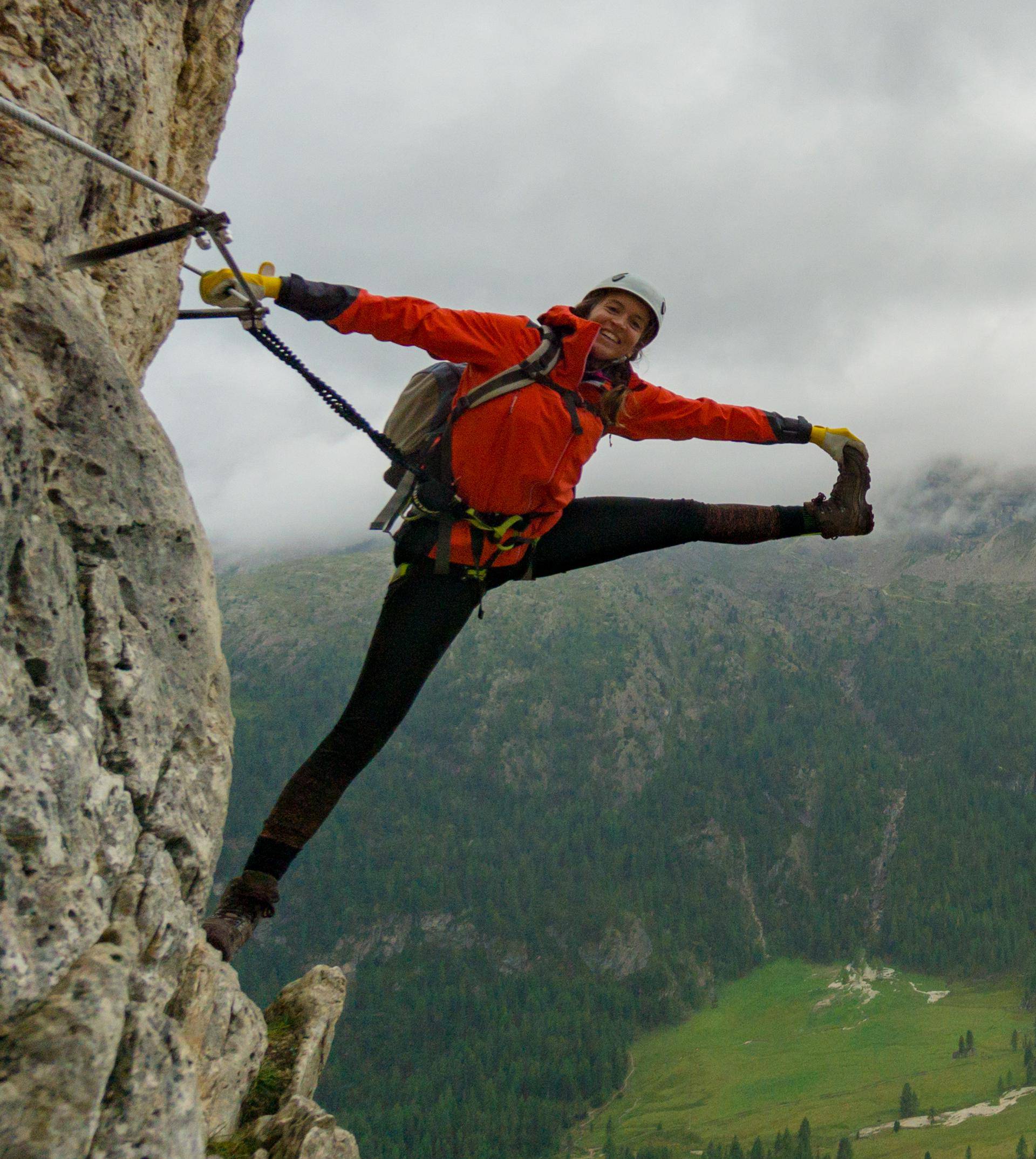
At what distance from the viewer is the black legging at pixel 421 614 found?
22.3 feet

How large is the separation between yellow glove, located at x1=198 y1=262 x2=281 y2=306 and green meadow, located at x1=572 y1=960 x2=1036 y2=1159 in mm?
170496

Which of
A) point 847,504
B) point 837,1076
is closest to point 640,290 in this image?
point 847,504

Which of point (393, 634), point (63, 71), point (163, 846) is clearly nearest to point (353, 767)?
point (393, 634)

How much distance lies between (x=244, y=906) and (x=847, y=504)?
5791 mm

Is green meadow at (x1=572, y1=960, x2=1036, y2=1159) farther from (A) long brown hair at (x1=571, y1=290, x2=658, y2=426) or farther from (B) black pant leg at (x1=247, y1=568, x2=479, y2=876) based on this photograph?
(A) long brown hair at (x1=571, y1=290, x2=658, y2=426)

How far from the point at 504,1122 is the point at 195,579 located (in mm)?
183238

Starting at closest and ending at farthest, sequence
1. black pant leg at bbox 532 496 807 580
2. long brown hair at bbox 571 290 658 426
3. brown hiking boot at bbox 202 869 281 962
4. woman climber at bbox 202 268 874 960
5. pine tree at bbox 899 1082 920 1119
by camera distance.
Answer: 1. brown hiking boot at bbox 202 869 281 962
2. woman climber at bbox 202 268 874 960
3. long brown hair at bbox 571 290 658 426
4. black pant leg at bbox 532 496 807 580
5. pine tree at bbox 899 1082 920 1119

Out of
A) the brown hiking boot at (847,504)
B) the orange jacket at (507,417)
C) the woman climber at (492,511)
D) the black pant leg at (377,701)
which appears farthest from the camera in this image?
the brown hiking boot at (847,504)

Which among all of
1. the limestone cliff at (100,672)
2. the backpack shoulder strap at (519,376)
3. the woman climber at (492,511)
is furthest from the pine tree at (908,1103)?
the backpack shoulder strap at (519,376)

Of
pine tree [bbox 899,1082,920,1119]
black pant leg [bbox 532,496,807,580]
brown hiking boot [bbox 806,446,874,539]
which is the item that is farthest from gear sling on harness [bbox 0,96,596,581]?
pine tree [bbox 899,1082,920,1119]

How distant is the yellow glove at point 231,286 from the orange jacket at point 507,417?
0.62 metres

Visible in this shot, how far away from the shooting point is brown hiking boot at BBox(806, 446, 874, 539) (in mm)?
7918

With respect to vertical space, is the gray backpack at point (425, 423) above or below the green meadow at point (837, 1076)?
above

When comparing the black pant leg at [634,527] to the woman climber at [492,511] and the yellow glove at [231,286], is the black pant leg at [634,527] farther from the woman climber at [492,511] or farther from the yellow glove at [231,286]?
the yellow glove at [231,286]
